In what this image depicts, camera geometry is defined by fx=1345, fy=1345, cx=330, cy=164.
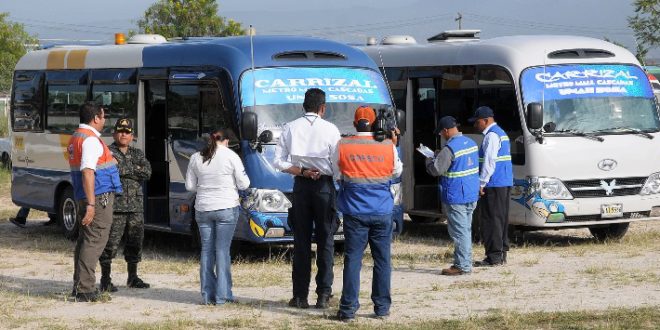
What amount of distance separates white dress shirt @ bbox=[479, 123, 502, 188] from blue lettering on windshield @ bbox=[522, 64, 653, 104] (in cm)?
200

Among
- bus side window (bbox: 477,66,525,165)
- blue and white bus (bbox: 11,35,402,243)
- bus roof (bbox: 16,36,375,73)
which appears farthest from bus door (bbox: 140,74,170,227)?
bus side window (bbox: 477,66,525,165)

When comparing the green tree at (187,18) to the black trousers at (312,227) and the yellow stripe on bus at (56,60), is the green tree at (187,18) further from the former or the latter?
the black trousers at (312,227)

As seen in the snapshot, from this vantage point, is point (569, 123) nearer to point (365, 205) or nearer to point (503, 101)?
point (503, 101)

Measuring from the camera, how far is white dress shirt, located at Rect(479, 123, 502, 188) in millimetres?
14250

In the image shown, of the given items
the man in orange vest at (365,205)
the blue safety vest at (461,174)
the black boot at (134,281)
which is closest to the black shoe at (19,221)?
the black boot at (134,281)

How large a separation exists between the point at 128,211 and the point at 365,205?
9.88 feet

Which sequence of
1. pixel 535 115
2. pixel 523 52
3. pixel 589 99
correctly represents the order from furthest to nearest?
pixel 523 52 < pixel 589 99 < pixel 535 115

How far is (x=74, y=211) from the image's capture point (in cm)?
1780

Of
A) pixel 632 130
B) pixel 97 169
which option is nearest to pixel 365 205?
pixel 97 169

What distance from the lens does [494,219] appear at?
14.4 metres

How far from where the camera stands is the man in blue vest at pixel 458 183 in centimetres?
1352

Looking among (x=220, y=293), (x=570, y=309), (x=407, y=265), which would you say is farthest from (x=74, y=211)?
(x=570, y=309)

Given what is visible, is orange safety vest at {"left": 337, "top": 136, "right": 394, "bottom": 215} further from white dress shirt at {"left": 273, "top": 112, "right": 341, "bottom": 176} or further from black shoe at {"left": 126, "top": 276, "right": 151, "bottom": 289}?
black shoe at {"left": 126, "top": 276, "right": 151, "bottom": 289}

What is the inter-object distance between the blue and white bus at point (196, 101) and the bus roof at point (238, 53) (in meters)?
0.01
